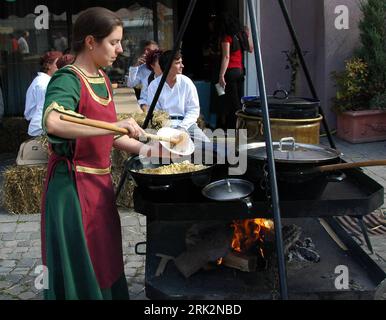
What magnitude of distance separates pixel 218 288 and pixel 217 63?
5.70 m

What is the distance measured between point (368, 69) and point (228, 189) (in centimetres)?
566

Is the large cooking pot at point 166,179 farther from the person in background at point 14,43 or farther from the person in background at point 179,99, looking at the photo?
the person in background at point 14,43

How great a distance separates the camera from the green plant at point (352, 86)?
24.5 feet

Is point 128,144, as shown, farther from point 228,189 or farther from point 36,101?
point 36,101

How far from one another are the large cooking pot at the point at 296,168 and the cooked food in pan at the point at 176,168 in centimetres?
30

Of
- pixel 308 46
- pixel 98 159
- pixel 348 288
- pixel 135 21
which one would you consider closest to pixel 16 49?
pixel 135 21

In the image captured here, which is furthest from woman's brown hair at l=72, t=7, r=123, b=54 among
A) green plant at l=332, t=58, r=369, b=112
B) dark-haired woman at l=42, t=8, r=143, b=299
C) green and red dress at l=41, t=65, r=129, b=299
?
green plant at l=332, t=58, r=369, b=112

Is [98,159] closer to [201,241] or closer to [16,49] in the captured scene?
[201,241]

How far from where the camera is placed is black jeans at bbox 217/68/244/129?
7.56 m

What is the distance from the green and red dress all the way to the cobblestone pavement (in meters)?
1.09

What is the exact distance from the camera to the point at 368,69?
754 centimetres

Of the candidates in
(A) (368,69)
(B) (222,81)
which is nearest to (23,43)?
(B) (222,81)

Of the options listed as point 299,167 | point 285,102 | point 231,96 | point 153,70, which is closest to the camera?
point 299,167
